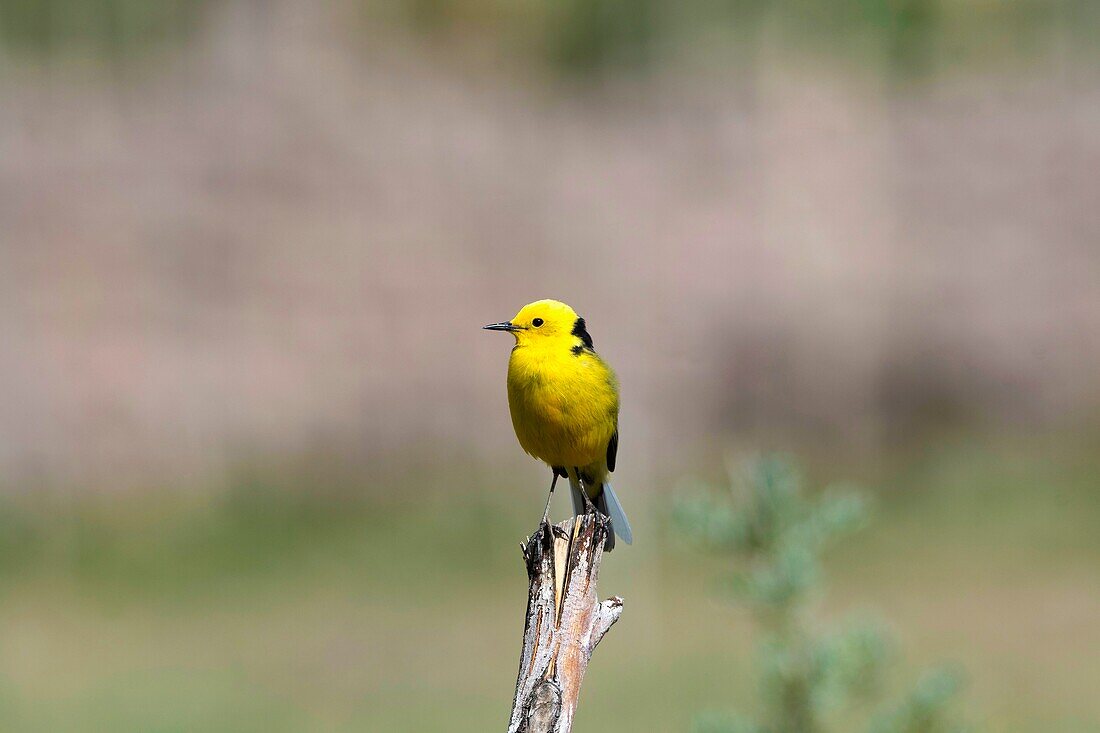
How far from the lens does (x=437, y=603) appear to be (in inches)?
1050

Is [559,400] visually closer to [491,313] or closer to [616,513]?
[616,513]

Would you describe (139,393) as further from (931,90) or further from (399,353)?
(931,90)

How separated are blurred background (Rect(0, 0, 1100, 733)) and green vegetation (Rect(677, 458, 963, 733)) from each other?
15675 mm

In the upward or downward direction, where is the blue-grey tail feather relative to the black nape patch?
downward

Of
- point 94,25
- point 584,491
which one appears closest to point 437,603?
point 584,491

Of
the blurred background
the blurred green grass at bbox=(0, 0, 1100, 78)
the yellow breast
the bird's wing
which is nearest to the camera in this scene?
the yellow breast

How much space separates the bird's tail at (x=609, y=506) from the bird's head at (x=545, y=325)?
840 mm

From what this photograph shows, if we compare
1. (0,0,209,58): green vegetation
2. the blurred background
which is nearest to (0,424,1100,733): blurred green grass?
the blurred background

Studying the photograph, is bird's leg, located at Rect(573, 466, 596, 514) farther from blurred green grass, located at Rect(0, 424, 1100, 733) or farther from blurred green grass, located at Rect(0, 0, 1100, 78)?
blurred green grass, located at Rect(0, 0, 1100, 78)

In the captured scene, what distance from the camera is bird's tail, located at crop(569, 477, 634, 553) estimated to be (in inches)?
253

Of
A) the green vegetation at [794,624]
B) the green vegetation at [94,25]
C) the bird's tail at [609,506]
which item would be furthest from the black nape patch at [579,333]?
the green vegetation at [94,25]

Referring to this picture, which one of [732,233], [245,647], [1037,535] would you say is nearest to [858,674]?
[245,647]

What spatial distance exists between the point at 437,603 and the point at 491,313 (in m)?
12.6

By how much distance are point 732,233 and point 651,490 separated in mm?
11886
